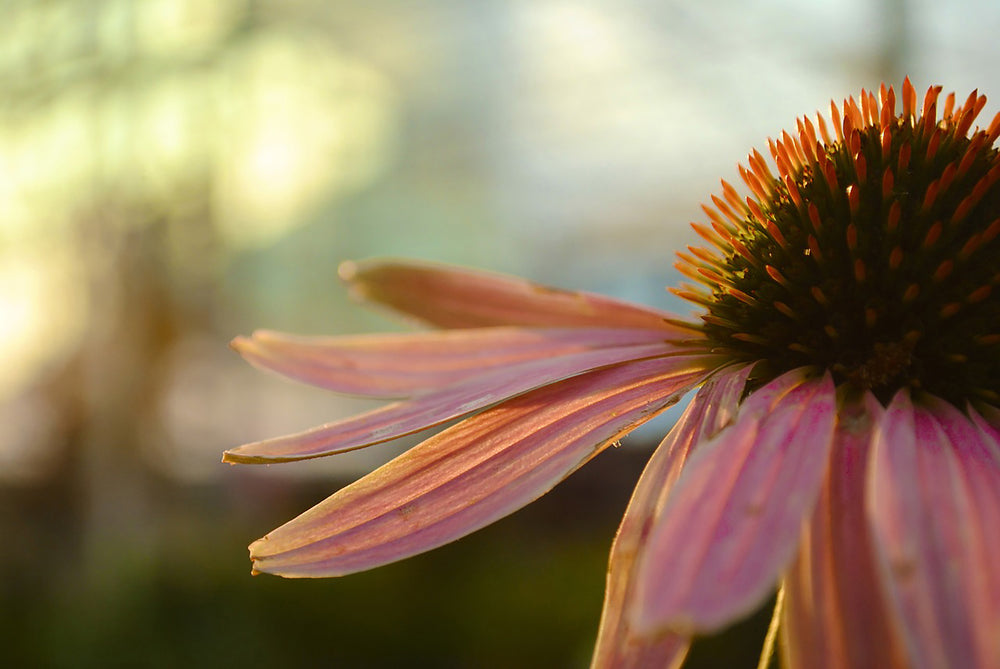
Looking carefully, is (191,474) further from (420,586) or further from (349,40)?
(420,586)

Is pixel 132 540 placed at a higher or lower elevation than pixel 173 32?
lower

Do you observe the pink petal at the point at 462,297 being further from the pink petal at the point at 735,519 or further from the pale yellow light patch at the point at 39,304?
the pale yellow light patch at the point at 39,304

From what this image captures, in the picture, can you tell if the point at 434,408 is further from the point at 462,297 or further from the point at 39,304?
the point at 39,304

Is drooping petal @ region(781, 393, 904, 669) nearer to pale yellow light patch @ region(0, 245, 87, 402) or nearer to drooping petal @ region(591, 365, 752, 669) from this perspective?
drooping petal @ region(591, 365, 752, 669)

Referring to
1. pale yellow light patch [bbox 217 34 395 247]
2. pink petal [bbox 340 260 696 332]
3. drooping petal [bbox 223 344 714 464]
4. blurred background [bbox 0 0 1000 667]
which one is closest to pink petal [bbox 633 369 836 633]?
drooping petal [bbox 223 344 714 464]

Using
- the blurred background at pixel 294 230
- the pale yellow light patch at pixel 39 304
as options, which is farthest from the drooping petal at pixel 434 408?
the pale yellow light patch at pixel 39 304

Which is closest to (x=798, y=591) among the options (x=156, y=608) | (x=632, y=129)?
(x=156, y=608)

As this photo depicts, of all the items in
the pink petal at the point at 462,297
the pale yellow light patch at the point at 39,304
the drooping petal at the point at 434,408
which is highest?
the pale yellow light patch at the point at 39,304
